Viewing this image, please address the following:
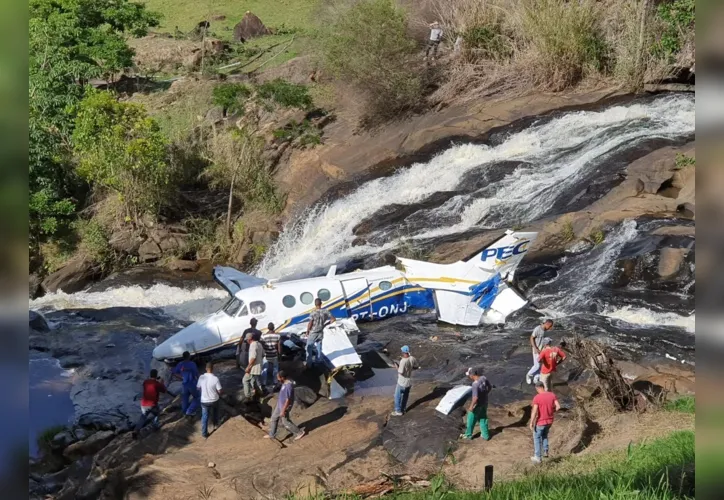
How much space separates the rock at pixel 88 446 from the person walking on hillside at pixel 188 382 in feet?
5.85

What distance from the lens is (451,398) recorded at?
51.5 feet

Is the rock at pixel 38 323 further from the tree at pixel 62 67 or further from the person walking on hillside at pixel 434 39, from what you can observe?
the person walking on hillside at pixel 434 39

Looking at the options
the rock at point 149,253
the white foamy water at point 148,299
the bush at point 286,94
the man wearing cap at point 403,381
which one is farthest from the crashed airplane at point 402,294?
the bush at point 286,94

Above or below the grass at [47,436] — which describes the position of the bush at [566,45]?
above

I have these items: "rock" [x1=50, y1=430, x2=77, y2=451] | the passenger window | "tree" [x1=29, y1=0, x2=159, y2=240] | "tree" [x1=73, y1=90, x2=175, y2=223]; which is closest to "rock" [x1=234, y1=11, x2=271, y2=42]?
"tree" [x1=29, y1=0, x2=159, y2=240]

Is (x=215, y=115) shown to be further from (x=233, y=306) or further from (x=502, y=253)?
(x=502, y=253)

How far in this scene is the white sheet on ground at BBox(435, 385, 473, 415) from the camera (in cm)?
1553

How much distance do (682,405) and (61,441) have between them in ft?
41.0

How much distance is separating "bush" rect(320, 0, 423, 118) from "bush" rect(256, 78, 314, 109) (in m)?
1.88

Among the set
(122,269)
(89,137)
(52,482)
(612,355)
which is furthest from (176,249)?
(612,355)

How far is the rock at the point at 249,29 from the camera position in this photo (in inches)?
2110

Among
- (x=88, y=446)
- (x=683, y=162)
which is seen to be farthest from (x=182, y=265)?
(x=683, y=162)

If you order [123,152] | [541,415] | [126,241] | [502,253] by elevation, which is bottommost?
[126,241]

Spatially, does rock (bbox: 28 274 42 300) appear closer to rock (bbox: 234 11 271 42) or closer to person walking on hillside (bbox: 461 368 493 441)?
person walking on hillside (bbox: 461 368 493 441)
